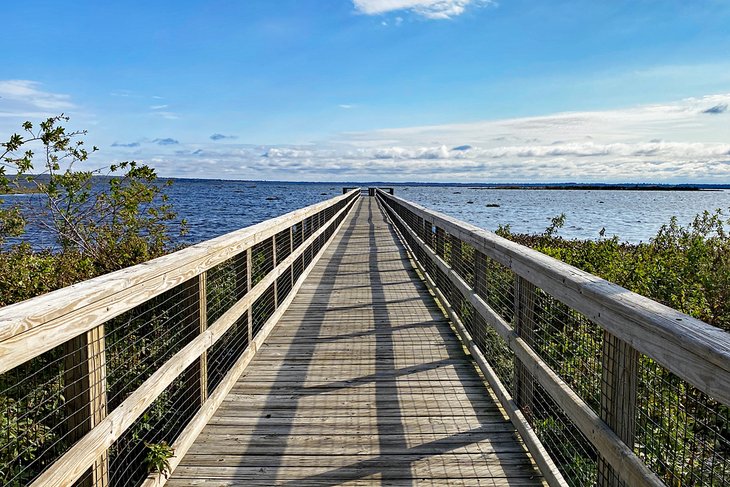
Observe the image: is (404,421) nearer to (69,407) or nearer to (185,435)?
(185,435)

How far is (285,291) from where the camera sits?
802 centimetres

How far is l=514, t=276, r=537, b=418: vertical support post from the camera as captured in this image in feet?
11.5

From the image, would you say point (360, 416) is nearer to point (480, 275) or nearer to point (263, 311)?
point (480, 275)

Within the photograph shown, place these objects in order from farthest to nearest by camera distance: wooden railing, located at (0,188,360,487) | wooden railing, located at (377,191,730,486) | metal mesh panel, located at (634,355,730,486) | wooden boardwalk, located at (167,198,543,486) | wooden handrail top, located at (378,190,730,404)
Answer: wooden boardwalk, located at (167,198,543,486) < metal mesh panel, located at (634,355,730,486) < wooden railing, located at (0,188,360,487) < wooden railing, located at (377,191,730,486) < wooden handrail top, located at (378,190,730,404)

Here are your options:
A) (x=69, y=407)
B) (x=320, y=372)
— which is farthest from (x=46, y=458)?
(x=69, y=407)

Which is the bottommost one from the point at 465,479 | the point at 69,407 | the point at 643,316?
the point at 465,479

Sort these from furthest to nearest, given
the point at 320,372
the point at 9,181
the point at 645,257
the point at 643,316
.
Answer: the point at 645,257, the point at 9,181, the point at 320,372, the point at 643,316

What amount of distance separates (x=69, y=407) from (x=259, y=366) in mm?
2855

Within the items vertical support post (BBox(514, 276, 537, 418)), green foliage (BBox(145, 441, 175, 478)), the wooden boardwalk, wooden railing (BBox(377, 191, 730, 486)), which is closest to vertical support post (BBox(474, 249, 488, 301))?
wooden railing (BBox(377, 191, 730, 486))

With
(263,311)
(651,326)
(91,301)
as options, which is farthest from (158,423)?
(651,326)

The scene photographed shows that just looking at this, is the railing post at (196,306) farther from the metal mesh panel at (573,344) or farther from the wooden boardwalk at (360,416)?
the metal mesh panel at (573,344)

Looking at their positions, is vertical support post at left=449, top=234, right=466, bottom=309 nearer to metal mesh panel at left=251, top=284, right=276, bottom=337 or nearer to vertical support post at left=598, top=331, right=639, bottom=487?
metal mesh panel at left=251, top=284, right=276, bottom=337

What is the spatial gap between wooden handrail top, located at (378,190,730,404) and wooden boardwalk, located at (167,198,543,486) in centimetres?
112

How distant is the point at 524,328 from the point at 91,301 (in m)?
2.50
